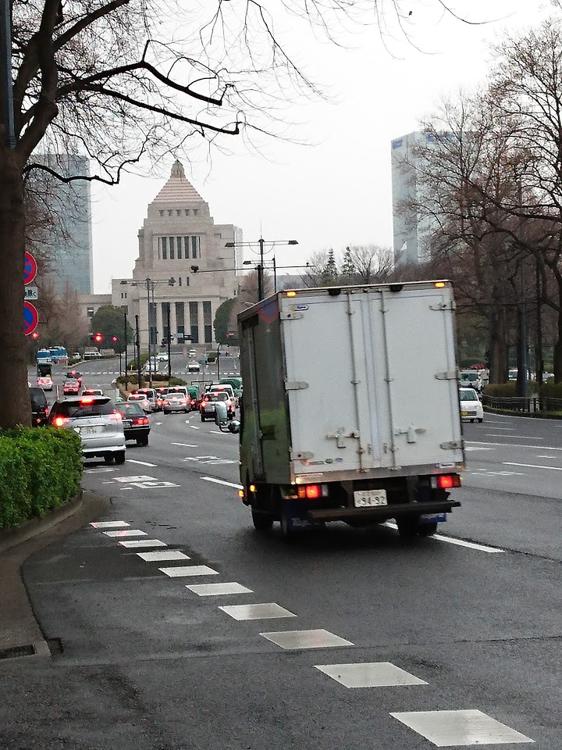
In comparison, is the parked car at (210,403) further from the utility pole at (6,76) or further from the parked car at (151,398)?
the utility pole at (6,76)

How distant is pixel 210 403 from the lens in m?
70.8

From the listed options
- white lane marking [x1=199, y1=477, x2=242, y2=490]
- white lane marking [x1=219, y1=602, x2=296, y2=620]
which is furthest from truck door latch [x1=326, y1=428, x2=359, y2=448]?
white lane marking [x1=199, y1=477, x2=242, y2=490]

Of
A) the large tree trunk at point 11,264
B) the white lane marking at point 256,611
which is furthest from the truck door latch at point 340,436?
the large tree trunk at point 11,264

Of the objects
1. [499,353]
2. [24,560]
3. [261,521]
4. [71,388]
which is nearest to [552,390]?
[499,353]

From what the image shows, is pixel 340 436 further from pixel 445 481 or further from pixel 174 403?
pixel 174 403

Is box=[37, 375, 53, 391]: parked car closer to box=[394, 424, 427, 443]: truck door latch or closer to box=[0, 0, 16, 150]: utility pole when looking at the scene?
box=[0, 0, 16, 150]: utility pole

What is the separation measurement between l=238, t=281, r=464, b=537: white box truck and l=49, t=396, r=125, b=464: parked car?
1982cm

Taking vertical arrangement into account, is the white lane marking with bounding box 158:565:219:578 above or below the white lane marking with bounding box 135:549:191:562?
above

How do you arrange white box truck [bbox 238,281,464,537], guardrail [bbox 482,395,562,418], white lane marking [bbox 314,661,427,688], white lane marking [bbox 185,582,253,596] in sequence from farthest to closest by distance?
guardrail [bbox 482,395,562,418], white box truck [bbox 238,281,464,537], white lane marking [bbox 185,582,253,596], white lane marking [bbox 314,661,427,688]

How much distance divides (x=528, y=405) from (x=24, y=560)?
5229 cm

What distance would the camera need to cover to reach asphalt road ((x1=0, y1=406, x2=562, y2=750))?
20.7ft

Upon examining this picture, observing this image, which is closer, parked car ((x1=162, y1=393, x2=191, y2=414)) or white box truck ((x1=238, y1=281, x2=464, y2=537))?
white box truck ((x1=238, y1=281, x2=464, y2=537))

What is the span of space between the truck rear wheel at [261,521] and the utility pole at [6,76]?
6854mm

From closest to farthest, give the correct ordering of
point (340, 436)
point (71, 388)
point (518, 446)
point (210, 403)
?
point (340, 436) → point (518, 446) → point (210, 403) → point (71, 388)
